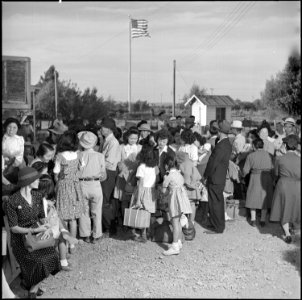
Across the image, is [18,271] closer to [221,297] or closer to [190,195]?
[221,297]

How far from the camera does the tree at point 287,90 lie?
456 cm

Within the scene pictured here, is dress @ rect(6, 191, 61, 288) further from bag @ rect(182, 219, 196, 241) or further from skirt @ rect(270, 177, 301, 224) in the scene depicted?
skirt @ rect(270, 177, 301, 224)

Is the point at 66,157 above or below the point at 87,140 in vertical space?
below

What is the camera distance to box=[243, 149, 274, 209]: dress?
7.03 meters

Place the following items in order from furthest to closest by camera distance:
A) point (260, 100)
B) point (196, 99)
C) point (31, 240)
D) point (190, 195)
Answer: point (196, 99) < point (260, 100) < point (190, 195) < point (31, 240)

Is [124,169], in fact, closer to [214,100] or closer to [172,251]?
[172,251]

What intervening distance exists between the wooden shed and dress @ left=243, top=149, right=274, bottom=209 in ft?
5.52

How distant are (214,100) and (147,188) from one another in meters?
3.17

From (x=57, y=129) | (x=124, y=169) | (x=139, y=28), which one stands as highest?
(x=139, y=28)

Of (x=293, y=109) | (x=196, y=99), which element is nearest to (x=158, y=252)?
(x=293, y=109)

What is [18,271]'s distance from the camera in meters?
4.91

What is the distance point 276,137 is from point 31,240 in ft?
16.0

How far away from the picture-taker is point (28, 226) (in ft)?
14.9

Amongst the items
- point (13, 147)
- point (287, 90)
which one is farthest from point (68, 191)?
point (287, 90)
